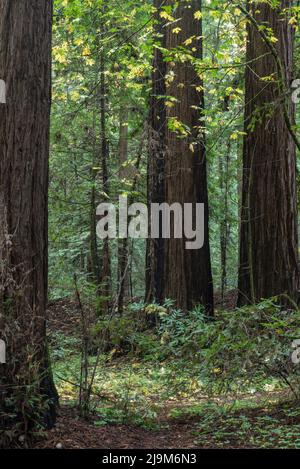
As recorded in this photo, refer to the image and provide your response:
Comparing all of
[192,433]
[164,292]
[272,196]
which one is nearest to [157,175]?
[164,292]

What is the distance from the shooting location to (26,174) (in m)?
5.38

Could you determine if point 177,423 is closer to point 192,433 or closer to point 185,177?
point 192,433

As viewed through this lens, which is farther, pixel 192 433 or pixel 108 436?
pixel 192 433

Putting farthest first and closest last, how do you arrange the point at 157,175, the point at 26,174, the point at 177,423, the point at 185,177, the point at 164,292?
the point at 157,175
the point at 164,292
the point at 185,177
the point at 177,423
the point at 26,174

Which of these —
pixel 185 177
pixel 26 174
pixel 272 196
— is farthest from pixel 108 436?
pixel 185 177

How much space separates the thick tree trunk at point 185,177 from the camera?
12125 millimetres

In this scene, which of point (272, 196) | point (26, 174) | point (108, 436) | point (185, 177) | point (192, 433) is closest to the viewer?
point (26, 174)

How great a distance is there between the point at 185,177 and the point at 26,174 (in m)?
7.09

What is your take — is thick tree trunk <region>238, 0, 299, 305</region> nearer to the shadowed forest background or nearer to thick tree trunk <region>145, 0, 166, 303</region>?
the shadowed forest background

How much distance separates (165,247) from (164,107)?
9.62ft

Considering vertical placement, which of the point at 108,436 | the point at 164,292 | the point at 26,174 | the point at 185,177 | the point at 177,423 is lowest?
the point at 177,423

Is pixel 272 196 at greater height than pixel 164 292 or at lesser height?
greater

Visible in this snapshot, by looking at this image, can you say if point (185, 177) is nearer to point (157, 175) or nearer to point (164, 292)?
point (157, 175)
